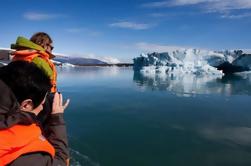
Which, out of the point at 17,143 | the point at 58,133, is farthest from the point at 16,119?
the point at 58,133

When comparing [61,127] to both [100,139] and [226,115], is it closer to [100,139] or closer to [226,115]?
[100,139]

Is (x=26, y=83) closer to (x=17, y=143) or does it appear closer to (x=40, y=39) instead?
(x=17, y=143)

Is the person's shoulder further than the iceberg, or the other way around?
the iceberg

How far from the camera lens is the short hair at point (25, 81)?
99 centimetres

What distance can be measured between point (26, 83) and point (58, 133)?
310mm

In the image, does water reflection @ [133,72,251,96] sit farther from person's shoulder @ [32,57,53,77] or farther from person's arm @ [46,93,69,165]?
person's arm @ [46,93,69,165]

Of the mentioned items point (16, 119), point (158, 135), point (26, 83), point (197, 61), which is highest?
point (197, 61)

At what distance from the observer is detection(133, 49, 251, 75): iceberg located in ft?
128

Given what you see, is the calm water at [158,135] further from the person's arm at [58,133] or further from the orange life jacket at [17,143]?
the orange life jacket at [17,143]

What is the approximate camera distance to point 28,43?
6.45 ft


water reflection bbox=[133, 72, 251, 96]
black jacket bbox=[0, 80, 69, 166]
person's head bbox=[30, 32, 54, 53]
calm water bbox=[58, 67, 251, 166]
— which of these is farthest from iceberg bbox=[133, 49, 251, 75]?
black jacket bbox=[0, 80, 69, 166]

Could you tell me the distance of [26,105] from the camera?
1.05m

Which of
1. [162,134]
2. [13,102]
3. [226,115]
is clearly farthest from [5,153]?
[226,115]

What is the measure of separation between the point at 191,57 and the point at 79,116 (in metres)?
32.9
